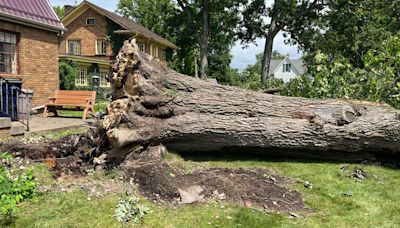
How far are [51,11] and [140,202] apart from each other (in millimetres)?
12133

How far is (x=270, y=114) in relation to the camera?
5984 millimetres

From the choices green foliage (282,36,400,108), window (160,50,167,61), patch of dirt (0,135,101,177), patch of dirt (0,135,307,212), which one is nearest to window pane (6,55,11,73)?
patch of dirt (0,135,101,177)

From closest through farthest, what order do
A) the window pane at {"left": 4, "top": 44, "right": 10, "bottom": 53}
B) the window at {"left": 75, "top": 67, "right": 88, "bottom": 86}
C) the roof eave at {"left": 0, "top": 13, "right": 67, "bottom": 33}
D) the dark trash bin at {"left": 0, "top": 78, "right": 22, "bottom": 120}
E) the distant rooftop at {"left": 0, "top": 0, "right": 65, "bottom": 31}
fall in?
the dark trash bin at {"left": 0, "top": 78, "right": 22, "bottom": 120} → the roof eave at {"left": 0, "top": 13, "right": 67, "bottom": 33} → the distant rooftop at {"left": 0, "top": 0, "right": 65, "bottom": 31} → the window pane at {"left": 4, "top": 44, "right": 10, "bottom": 53} → the window at {"left": 75, "top": 67, "right": 88, "bottom": 86}

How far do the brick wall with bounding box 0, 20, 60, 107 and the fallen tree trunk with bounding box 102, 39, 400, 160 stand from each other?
822 cm

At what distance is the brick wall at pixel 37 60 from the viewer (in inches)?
491

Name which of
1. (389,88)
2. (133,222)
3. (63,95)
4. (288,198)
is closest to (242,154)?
(288,198)

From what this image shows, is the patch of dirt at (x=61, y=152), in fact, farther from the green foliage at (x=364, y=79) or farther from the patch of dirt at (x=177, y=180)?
the green foliage at (x=364, y=79)

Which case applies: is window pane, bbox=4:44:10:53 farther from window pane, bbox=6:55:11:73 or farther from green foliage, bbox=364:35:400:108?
green foliage, bbox=364:35:400:108

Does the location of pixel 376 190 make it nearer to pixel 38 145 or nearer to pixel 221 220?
pixel 221 220

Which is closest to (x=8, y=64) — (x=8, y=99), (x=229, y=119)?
(x=8, y=99)

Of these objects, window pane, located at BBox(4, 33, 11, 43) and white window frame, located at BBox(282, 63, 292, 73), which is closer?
window pane, located at BBox(4, 33, 11, 43)

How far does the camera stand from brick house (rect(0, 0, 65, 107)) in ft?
39.1

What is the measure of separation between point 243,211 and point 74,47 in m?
30.1

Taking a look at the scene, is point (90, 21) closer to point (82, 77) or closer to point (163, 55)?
point (82, 77)
